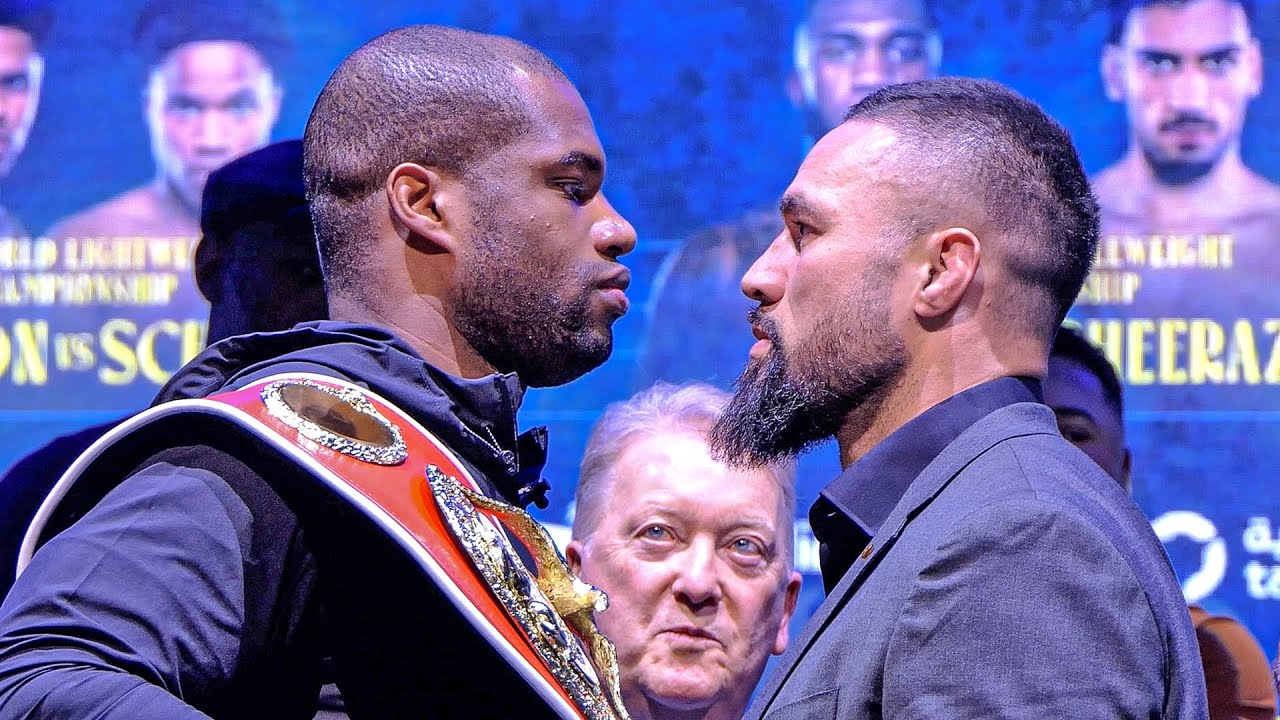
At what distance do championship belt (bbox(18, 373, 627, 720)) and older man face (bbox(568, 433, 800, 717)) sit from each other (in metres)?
1.19

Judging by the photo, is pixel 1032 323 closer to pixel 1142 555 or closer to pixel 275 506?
pixel 1142 555

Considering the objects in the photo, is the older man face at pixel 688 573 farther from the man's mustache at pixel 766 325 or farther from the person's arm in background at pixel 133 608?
the person's arm in background at pixel 133 608

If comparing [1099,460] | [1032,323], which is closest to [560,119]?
[1032,323]

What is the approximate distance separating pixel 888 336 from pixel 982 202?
22 cm

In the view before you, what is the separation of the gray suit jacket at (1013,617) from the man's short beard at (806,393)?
0.96ft

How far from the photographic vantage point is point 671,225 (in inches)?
147

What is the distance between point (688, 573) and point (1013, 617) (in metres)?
1.54

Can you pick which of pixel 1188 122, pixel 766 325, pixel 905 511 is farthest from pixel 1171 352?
pixel 905 511

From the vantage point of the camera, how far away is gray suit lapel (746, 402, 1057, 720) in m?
1.81

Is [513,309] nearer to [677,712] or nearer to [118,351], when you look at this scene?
[677,712]

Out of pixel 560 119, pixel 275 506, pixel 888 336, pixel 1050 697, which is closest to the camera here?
pixel 1050 697

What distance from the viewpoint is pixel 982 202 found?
2.06 metres

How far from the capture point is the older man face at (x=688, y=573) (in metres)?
3.00

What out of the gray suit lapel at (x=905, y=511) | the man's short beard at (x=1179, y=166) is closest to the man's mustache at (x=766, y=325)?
the gray suit lapel at (x=905, y=511)
